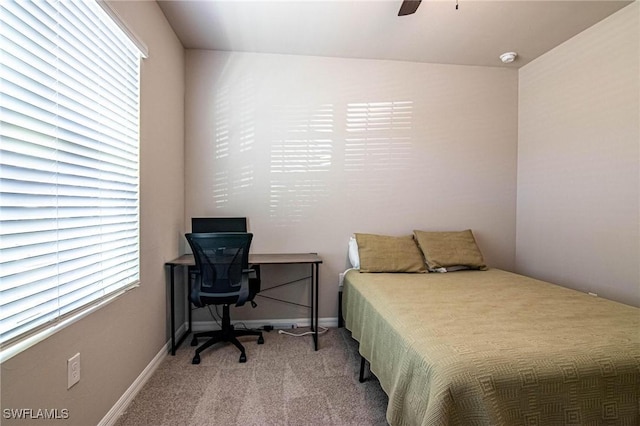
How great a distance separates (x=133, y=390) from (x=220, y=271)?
89 cm

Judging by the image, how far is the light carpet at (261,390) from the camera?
5.44ft

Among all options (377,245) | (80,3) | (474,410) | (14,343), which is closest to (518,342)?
(474,410)

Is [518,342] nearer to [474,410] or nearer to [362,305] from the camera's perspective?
[474,410]

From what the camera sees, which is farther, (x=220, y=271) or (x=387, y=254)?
(x=387, y=254)

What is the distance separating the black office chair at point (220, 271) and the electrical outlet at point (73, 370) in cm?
95

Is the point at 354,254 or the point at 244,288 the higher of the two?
the point at 354,254

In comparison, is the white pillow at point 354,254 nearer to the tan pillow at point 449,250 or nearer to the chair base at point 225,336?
the tan pillow at point 449,250

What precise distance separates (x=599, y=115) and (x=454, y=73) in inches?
53.4

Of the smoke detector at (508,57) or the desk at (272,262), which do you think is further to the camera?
the smoke detector at (508,57)

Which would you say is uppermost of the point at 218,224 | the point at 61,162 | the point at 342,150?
the point at 342,150

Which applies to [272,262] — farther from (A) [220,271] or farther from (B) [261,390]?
(B) [261,390]

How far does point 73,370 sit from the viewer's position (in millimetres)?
1291

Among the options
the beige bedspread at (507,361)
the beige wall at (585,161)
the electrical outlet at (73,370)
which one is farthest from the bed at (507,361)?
the electrical outlet at (73,370)

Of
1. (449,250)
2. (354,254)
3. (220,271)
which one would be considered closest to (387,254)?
(354,254)
